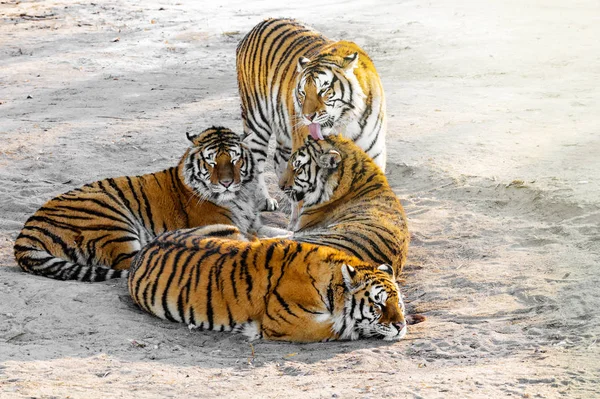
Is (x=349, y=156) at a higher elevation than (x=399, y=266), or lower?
higher

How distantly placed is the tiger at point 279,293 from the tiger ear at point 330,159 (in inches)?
47.9

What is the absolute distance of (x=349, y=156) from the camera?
20.4 feet

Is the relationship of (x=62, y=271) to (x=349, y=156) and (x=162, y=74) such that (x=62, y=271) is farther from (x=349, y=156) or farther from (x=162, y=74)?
(x=162, y=74)

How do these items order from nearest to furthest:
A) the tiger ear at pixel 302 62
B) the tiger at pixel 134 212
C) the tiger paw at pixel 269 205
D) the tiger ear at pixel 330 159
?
1. the tiger at pixel 134 212
2. the tiger ear at pixel 330 159
3. the tiger ear at pixel 302 62
4. the tiger paw at pixel 269 205

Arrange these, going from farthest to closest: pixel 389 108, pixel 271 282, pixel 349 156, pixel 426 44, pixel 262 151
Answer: pixel 426 44, pixel 389 108, pixel 262 151, pixel 349 156, pixel 271 282

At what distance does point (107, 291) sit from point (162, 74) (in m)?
6.41

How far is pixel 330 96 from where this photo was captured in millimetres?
6660

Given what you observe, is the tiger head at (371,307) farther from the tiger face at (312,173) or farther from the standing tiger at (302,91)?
the standing tiger at (302,91)

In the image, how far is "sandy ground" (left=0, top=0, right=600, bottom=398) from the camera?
4.21 m

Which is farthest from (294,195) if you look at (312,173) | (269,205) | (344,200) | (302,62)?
(302,62)

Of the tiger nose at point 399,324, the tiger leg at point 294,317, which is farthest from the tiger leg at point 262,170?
the tiger nose at point 399,324

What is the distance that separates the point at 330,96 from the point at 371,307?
2.35m

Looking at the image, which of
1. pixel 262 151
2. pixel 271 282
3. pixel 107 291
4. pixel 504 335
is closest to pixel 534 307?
pixel 504 335

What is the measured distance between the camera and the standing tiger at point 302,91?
6.70 metres
